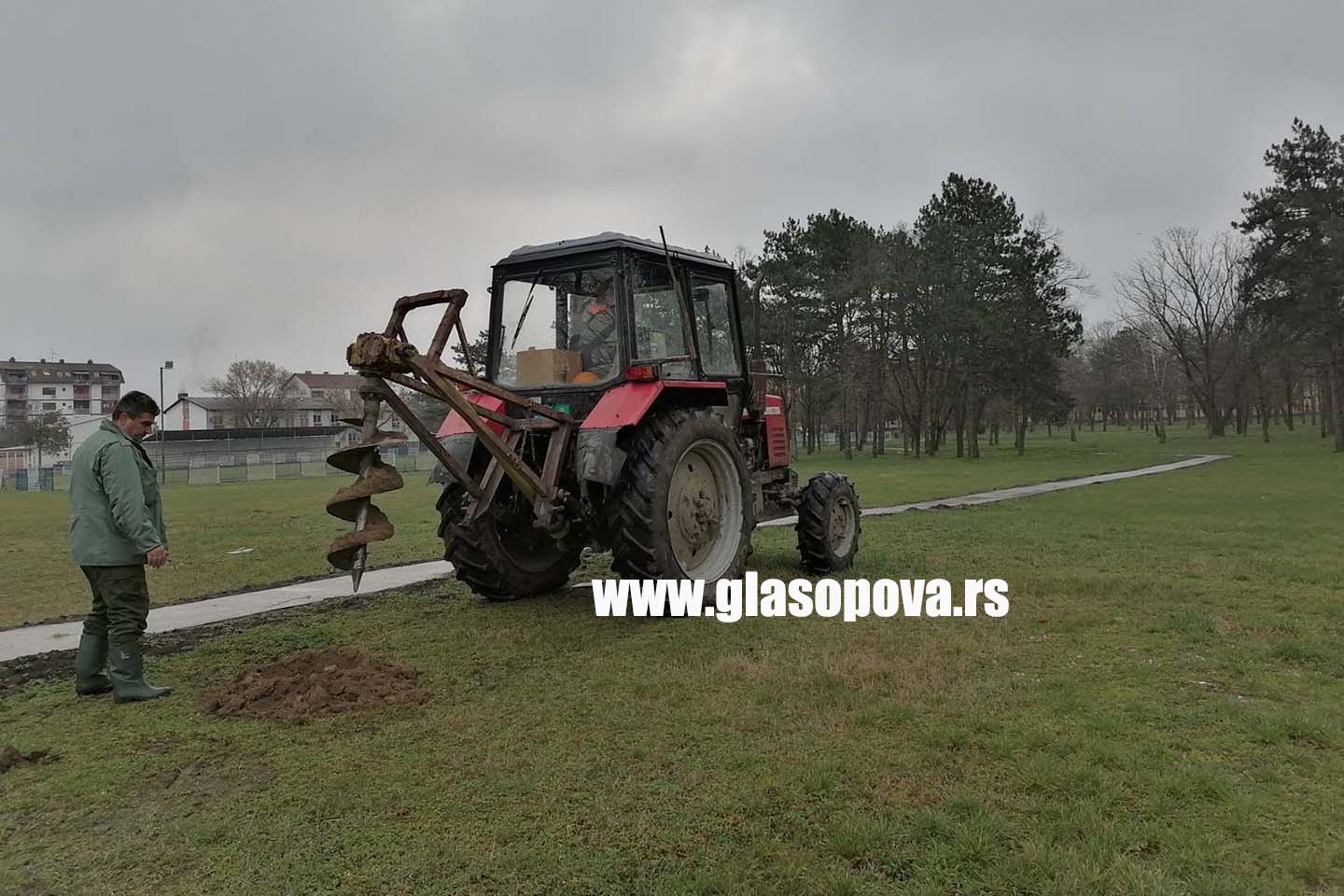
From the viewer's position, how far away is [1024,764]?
11.9ft

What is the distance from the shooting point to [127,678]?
4.79m

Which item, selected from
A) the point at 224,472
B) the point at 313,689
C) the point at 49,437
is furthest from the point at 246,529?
the point at 49,437

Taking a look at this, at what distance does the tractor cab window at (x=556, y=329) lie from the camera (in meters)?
6.95

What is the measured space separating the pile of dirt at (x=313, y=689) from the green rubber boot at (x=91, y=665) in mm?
654

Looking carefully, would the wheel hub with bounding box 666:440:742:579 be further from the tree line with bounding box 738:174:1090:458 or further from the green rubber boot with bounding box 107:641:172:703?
the tree line with bounding box 738:174:1090:458

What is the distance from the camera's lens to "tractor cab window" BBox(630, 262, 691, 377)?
691cm

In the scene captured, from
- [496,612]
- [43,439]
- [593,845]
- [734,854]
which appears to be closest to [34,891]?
[593,845]

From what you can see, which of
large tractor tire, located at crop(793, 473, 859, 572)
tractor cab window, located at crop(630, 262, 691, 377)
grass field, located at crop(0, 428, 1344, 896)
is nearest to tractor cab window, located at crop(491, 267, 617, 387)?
tractor cab window, located at crop(630, 262, 691, 377)

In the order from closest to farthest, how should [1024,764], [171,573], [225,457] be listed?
[1024,764] < [171,573] < [225,457]

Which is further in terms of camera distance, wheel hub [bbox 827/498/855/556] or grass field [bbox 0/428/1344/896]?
wheel hub [bbox 827/498/855/556]

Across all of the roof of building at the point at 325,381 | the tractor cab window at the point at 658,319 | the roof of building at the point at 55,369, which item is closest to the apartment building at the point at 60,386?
the roof of building at the point at 55,369

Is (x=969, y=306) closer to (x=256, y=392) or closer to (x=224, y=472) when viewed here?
(x=224, y=472)

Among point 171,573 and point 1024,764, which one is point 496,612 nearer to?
point 1024,764

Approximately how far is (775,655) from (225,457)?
4701 centimetres
